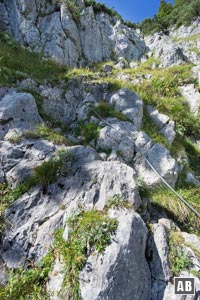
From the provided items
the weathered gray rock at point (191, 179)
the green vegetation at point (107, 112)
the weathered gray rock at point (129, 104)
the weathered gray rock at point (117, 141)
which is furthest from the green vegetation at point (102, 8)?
the weathered gray rock at point (191, 179)

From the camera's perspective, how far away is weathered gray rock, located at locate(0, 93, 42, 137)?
6.18 meters

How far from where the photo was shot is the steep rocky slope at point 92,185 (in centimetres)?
328

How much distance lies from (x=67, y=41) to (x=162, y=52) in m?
7.71

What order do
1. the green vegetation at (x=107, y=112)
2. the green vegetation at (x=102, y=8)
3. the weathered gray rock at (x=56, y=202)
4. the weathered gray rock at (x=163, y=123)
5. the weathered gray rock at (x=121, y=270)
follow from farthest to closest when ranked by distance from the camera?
1. the green vegetation at (x=102, y=8)
2. the weathered gray rock at (x=163, y=123)
3. the green vegetation at (x=107, y=112)
4. the weathered gray rock at (x=56, y=202)
5. the weathered gray rock at (x=121, y=270)

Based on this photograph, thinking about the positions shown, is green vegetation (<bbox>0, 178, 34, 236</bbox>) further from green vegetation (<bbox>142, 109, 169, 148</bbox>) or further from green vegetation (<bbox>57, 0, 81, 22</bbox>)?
green vegetation (<bbox>57, 0, 81, 22</bbox>)

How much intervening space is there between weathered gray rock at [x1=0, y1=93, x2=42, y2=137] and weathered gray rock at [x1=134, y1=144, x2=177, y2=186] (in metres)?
3.25

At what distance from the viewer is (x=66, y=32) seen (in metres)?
16.5

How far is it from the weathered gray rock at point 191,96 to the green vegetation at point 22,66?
239 inches

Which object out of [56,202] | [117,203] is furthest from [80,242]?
[56,202]

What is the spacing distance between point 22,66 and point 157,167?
7.24 metres

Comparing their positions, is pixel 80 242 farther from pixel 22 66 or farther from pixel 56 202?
pixel 22 66

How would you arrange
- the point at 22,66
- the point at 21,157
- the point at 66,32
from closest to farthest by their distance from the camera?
1. the point at 21,157
2. the point at 22,66
3. the point at 66,32

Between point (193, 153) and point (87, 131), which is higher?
point (87, 131)

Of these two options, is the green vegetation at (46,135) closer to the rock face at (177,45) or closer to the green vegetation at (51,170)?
the green vegetation at (51,170)
